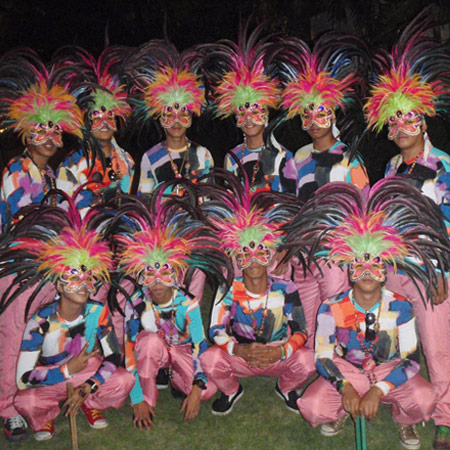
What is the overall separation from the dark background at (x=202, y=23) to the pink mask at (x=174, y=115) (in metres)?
4.13

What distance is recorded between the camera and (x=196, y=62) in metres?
4.50

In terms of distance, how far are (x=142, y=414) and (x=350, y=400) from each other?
1.30 metres

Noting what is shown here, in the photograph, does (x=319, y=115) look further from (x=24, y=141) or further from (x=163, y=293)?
(x=24, y=141)

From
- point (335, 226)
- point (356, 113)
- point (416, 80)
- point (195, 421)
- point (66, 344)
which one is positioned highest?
point (416, 80)

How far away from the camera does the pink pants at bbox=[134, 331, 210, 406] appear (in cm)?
378

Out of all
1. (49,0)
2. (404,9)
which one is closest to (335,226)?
(404,9)

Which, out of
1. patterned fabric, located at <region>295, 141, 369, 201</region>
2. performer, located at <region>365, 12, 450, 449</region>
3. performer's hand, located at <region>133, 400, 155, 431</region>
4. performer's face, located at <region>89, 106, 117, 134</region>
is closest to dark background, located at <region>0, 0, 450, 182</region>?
performer's face, located at <region>89, 106, 117, 134</region>

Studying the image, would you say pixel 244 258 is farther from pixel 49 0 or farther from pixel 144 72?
pixel 49 0

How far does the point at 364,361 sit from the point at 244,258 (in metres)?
0.94

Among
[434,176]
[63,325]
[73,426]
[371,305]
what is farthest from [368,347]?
[63,325]

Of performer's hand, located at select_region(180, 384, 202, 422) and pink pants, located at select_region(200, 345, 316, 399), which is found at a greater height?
pink pants, located at select_region(200, 345, 316, 399)

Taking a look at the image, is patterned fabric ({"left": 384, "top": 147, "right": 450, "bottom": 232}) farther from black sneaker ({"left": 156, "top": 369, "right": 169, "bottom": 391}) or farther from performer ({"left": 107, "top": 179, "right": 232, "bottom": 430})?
black sneaker ({"left": 156, "top": 369, "right": 169, "bottom": 391})

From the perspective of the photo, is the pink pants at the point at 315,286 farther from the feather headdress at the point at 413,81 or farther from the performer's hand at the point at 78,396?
the performer's hand at the point at 78,396

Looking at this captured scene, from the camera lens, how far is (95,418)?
385 cm
